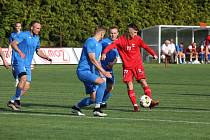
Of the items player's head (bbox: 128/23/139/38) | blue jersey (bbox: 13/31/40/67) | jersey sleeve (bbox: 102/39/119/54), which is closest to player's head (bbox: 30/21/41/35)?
blue jersey (bbox: 13/31/40/67)

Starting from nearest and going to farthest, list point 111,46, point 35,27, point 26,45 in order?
point 111,46 → point 35,27 → point 26,45

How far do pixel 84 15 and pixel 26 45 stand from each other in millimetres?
39375

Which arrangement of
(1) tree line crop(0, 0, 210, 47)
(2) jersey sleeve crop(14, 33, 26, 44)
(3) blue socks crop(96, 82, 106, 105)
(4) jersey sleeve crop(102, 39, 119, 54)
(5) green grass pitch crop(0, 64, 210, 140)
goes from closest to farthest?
1. (5) green grass pitch crop(0, 64, 210, 140)
2. (3) blue socks crop(96, 82, 106, 105)
3. (4) jersey sleeve crop(102, 39, 119, 54)
4. (2) jersey sleeve crop(14, 33, 26, 44)
5. (1) tree line crop(0, 0, 210, 47)

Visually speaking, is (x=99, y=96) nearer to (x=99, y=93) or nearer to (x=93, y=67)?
(x=99, y=93)

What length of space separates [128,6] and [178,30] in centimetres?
472

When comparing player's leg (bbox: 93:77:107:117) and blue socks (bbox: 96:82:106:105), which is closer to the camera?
player's leg (bbox: 93:77:107:117)

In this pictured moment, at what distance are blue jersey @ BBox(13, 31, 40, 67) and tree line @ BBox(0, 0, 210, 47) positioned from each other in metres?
35.6

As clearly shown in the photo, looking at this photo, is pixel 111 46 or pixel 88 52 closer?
pixel 88 52

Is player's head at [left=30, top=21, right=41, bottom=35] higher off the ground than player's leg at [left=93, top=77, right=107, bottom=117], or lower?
higher

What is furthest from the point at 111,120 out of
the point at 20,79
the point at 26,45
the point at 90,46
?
the point at 26,45

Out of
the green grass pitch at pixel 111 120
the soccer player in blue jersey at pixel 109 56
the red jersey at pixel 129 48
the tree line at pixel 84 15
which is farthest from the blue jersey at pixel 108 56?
the tree line at pixel 84 15

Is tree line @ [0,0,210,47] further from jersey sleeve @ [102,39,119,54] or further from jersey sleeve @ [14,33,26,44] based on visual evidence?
jersey sleeve @ [102,39,119,54]

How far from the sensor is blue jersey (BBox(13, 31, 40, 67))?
1655cm

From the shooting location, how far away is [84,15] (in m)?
55.8
